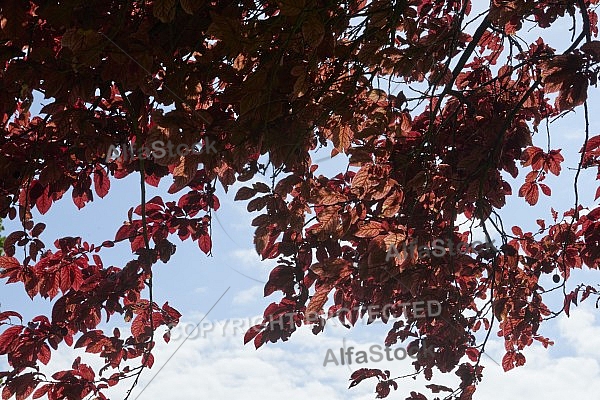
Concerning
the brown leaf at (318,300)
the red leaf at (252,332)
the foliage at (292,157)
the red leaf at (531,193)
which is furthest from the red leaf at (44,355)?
the red leaf at (531,193)

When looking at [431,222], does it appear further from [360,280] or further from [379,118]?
[379,118]

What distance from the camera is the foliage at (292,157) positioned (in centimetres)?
192

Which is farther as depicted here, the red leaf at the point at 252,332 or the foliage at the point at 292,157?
the red leaf at the point at 252,332

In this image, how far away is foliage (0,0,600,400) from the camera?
1.92 m

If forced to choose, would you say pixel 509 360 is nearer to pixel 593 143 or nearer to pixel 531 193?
pixel 531 193

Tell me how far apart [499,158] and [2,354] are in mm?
2192

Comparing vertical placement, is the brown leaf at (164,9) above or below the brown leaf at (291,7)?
above

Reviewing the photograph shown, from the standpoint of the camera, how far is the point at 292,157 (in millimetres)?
2055

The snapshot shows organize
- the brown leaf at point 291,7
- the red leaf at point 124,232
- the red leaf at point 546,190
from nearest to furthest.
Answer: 1. the brown leaf at point 291,7
2. the red leaf at point 124,232
3. the red leaf at point 546,190

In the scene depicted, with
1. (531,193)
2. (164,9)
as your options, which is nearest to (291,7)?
(164,9)

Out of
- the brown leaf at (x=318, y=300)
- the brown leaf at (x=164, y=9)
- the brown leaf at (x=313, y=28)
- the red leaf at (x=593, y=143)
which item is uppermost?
the red leaf at (x=593, y=143)

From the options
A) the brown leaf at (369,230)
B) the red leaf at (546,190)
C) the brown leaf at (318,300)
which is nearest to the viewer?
the brown leaf at (369,230)

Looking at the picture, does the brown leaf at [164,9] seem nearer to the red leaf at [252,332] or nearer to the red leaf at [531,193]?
the red leaf at [252,332]

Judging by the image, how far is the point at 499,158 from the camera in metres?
2.52
